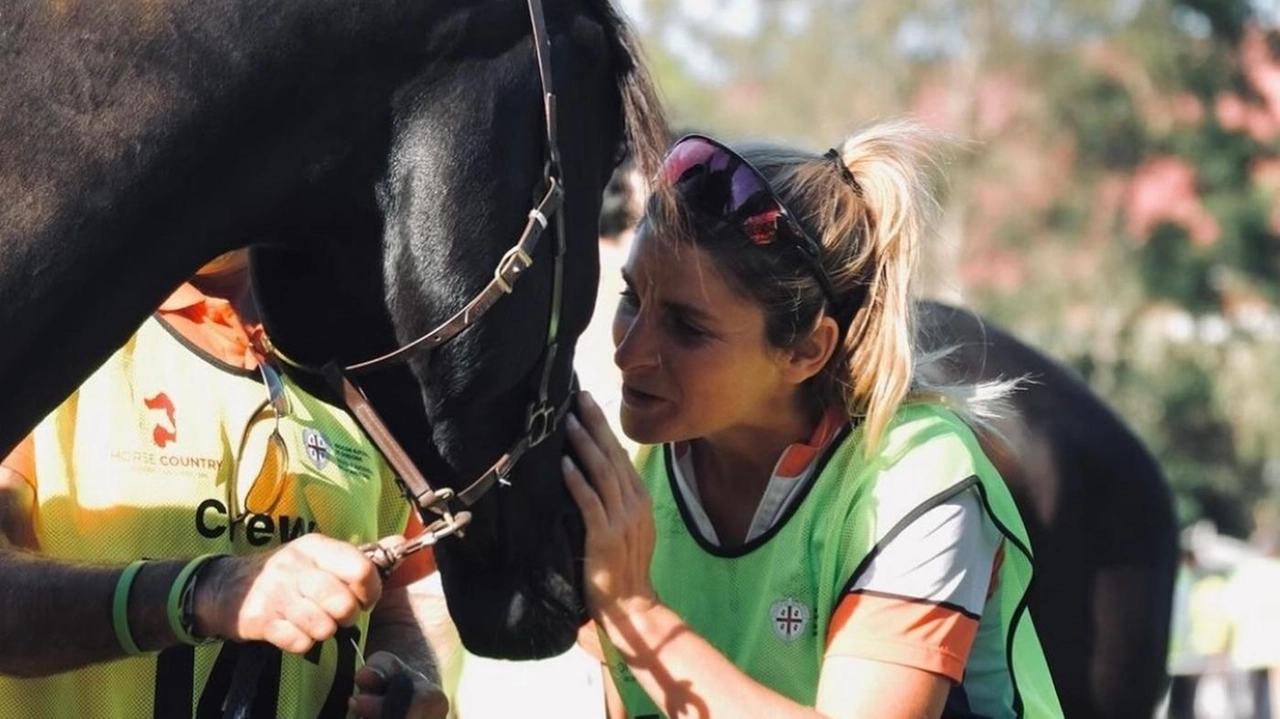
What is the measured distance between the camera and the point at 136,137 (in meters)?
1.89

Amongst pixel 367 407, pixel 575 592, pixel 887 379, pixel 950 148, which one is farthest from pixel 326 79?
pixel 950 148

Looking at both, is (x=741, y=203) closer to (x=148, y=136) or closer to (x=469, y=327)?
(x=469, y=327)

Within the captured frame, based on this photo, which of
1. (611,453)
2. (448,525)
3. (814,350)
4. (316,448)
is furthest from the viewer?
(814,350)

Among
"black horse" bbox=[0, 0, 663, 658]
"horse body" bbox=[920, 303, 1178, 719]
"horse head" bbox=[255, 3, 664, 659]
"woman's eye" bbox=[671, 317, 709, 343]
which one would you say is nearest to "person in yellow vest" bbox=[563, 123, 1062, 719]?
"woman's eye" bbox=[671, 317, 709, 343]

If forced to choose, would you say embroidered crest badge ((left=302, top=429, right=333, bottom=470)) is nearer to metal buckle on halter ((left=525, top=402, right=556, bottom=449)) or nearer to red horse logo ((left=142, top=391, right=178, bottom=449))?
red horse logo ((left=142, top=391, right=178, bottom=449))

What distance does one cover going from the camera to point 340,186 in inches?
79.5

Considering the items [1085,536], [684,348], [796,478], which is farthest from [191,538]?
[1085,536]

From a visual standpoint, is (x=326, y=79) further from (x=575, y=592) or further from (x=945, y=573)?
(x=945, y=573)

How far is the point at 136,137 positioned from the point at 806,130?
78.1ft

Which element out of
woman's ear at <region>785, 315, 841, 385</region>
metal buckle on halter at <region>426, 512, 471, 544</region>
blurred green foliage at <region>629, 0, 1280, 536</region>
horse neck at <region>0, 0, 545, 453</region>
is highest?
blurred green foliage at <region>629, 0, 1280, 536</region>

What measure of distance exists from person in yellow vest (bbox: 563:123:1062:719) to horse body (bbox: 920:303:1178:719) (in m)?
1.56

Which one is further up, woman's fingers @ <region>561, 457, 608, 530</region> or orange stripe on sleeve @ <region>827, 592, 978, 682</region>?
woman's fingers @ <region>561, 457, 608, 530</region>

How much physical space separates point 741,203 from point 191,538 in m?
0.91

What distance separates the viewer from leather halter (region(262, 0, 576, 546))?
205 centimetres
